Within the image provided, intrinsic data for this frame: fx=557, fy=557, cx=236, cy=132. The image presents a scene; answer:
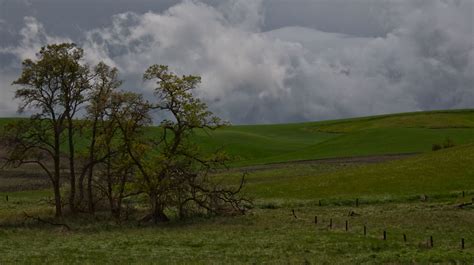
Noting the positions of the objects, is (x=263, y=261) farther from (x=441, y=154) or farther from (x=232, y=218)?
(x=441, y=154)

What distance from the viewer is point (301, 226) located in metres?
39.5

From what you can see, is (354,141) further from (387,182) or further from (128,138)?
(128,138)

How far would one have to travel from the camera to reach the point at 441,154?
82.7 m

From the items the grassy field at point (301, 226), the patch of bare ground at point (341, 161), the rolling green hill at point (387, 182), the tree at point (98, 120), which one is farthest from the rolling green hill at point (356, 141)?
the tree at point (98, 120)

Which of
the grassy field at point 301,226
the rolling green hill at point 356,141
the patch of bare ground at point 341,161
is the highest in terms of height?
the rolling green hill at point 356,141

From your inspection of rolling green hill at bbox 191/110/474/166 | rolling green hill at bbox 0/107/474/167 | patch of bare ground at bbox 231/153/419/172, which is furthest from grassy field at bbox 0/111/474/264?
rolling green hill at bbox 0/107/474/167

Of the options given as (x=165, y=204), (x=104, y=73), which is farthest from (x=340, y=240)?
(x=104, y=73)

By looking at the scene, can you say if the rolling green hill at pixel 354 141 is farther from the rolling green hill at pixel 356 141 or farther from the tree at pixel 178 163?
the tree at pixel 178 163

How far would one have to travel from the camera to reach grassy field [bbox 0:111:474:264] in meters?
27.1

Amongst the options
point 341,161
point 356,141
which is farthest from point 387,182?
point 356,141

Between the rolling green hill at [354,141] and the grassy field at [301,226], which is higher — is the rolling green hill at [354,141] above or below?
above

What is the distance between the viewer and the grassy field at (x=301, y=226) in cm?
2706

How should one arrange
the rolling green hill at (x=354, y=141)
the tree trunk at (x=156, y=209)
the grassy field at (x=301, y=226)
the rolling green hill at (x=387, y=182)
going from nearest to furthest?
the grassy field at (x=301, y=226) < the tree trunk at (x=156, y=209) < the rolling green hill at (x=387, y=182) < the rolling green hill at (x=354, y=141)

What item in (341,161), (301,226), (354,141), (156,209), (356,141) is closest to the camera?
(301,226)
